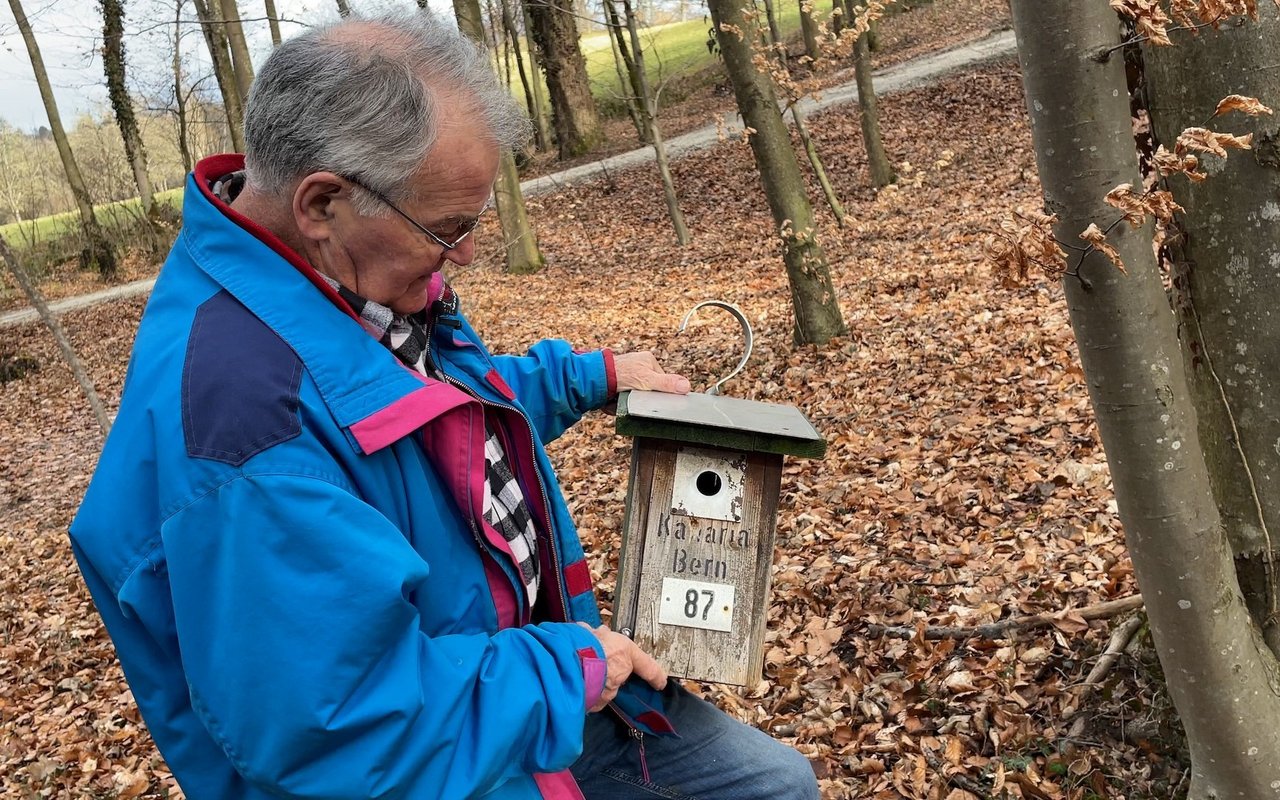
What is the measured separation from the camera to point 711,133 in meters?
21.5

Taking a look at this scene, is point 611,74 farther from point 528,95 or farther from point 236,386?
point 236,386

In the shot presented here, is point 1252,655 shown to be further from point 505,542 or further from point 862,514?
point 862,514

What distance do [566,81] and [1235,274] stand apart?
22532 mm

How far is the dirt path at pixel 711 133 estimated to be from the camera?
18.6m

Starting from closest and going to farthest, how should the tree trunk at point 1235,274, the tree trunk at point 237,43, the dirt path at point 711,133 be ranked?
the tree trunk at point 1235,274 < the tree trunk at point 237,43 < the dirt path at point 711,133

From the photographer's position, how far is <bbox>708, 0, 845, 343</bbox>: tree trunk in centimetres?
702

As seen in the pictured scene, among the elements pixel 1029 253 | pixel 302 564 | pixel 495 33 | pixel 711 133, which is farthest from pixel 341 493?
pixel 495 33

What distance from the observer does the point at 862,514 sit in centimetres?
494

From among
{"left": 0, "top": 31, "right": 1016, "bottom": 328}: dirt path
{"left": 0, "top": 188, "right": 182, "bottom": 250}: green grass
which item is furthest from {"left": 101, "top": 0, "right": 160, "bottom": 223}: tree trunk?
{"left": 0, "top": 31, "right": 1016, "bottom": 328}: dirt path

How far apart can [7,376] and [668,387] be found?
1663 cm

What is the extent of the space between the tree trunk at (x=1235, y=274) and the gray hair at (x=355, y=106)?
5.36ft

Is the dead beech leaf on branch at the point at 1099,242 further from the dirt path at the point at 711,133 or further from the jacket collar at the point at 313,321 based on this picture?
the dirt path at the point at 711,133

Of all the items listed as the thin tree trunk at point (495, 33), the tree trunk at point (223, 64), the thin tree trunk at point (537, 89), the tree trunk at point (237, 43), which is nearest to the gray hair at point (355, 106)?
the tree trunk at point (237, 43)

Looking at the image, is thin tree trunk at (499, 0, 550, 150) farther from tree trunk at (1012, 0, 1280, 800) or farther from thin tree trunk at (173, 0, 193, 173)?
tree trunk at (1012, 0, 1280, 800)
